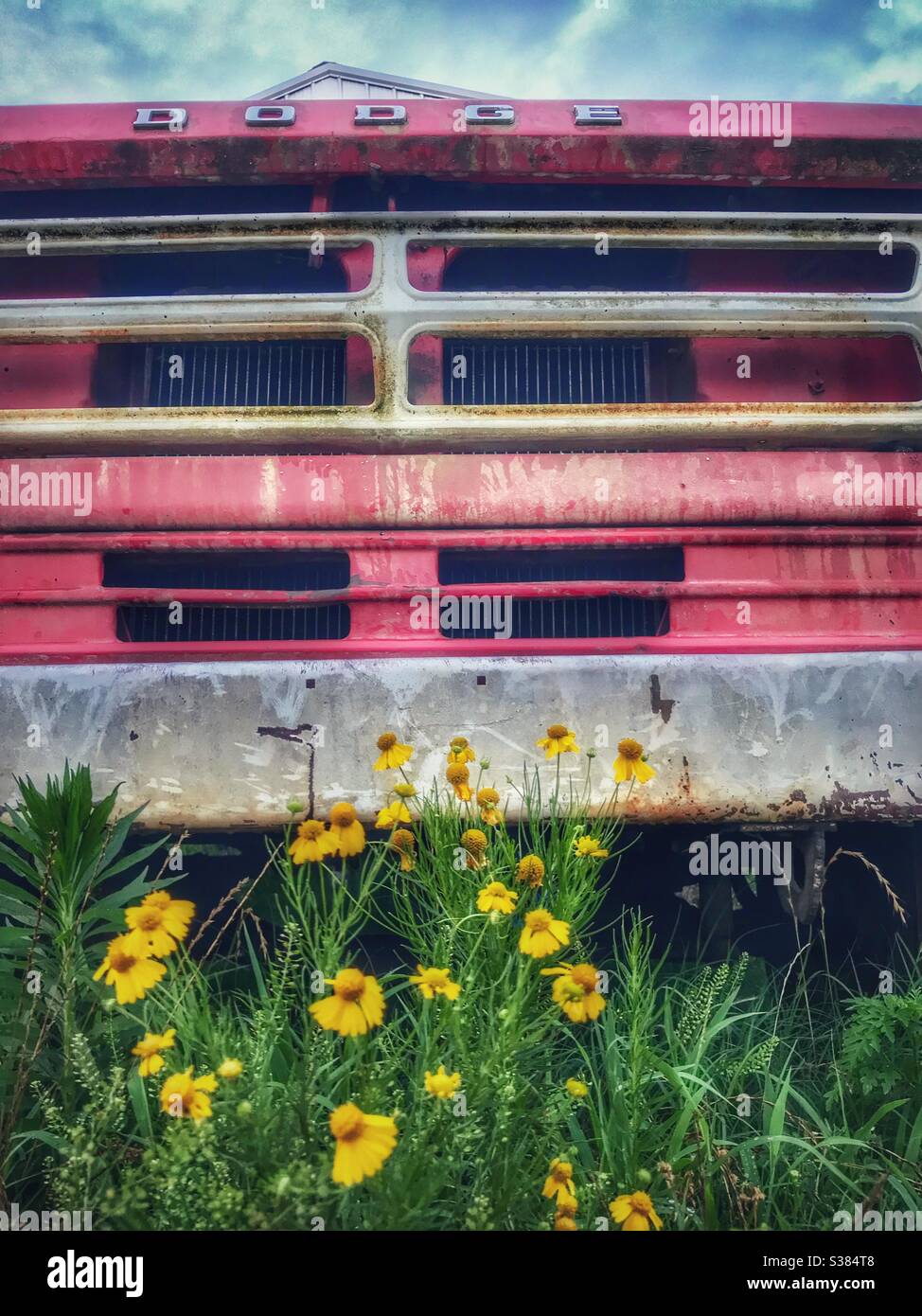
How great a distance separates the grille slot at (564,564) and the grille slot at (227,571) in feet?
0.96

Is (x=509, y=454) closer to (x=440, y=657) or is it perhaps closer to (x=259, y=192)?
(x=440, y=657)

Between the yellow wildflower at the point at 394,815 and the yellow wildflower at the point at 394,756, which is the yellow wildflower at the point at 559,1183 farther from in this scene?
the yellow wildflower at the point at 394,756

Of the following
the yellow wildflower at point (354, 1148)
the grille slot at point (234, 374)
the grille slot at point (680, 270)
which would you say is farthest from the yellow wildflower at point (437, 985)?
the grille slot at point (680, 270)

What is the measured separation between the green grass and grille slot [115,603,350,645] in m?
0.44

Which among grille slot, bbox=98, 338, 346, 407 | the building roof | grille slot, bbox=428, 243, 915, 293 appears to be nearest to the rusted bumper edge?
grille slot, bbox=98, 338, 346, 407

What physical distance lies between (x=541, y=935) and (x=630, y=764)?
18.0 inches

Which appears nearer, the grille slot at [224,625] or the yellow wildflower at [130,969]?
the yellow wildflower at [130,969]

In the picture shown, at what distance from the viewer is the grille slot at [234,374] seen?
7.82 feet

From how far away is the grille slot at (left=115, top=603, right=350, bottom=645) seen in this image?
2164mm

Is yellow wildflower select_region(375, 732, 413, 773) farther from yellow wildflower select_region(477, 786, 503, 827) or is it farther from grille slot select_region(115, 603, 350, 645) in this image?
grille slot select_region(115, 603, 350, 645)

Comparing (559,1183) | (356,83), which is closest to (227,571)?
(559,1183)

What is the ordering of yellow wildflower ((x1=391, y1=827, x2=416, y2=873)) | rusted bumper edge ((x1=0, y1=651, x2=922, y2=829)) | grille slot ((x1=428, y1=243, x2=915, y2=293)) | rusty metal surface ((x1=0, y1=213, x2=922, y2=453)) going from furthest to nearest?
1. grille slot ((x1=428, y1=243, x2=915, y2=293))
2. rusty metal surface ((x1=0, y1=213, x2=922, y2=453))
3. rusted bumper edge ((x1=0, y1=651, x2=922, y2=829))
4. yellow wildflower ((x1=391, y1=827, x2=416, y2=873))
